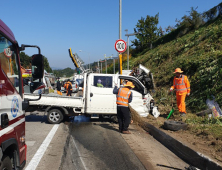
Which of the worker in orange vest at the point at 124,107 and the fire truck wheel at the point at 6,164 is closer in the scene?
the fire truck wheel at the point at 6,164

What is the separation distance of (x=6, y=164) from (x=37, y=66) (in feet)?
5.52

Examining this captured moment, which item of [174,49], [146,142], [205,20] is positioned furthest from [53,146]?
[205,20]

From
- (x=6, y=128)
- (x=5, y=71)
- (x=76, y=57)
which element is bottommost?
(x=6, y=128)

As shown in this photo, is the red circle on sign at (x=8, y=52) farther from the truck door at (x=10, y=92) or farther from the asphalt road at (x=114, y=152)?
the asphalt road at (x=114, y=152)

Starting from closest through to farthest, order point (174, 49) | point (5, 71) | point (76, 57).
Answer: point (5, 71)
point (174, 49)
point (76, 57)

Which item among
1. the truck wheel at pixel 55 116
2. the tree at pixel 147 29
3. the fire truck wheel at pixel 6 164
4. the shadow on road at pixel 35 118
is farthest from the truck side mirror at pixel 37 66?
the tree at pixel 147 29

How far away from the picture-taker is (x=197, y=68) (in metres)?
11.9

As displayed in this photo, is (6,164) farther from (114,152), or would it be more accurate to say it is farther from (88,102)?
(88,102)

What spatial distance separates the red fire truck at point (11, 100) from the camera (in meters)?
2.89

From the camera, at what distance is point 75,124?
9.48 meters

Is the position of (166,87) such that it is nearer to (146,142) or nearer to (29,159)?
(146,142)

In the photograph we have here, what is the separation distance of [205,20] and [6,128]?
19.0 meters

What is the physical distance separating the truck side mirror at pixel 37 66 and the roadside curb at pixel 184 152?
3484mm

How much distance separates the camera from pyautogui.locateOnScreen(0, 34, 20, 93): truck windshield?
320cm
